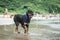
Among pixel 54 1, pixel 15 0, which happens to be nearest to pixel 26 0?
pixel 15 0

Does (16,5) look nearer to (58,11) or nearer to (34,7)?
(34,7)

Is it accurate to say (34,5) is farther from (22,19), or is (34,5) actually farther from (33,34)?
(33,34)

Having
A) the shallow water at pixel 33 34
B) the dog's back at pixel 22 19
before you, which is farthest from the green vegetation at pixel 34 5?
the dog's back at pixel 22 19

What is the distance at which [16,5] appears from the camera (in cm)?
4150

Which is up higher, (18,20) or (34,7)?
(18,20)

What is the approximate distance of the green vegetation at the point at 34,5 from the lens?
1574 inches

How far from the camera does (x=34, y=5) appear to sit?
42.4 m

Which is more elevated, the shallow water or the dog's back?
the dog's back

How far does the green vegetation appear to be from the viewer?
131 feet

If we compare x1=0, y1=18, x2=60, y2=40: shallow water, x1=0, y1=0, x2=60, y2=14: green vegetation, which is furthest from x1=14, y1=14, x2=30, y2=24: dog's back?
x1=0, y1=0, x2=60, y2=14: green vegetation

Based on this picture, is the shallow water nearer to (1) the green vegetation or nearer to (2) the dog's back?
(2) the dog's back

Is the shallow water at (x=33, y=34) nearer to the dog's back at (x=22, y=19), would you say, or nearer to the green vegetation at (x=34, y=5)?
the dog's back at (x=22, y=19)

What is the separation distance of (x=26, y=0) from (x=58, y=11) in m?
5.27

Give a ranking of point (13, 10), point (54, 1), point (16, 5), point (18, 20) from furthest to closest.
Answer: point (54, 1), point (16, 5), point (13, 10), point (18, 20)
